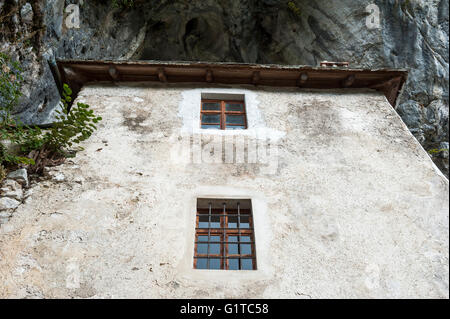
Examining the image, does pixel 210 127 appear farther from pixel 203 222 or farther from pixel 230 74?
pixel 203 222

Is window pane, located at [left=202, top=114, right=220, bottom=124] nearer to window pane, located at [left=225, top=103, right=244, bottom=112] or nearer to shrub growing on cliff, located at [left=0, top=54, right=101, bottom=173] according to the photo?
window pane, located at [left=225, top=103, right=244, bottom=112]

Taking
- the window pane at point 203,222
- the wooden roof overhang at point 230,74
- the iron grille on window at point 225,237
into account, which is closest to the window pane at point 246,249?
the iron grille on window at point 225,237

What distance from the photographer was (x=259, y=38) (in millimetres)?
14836

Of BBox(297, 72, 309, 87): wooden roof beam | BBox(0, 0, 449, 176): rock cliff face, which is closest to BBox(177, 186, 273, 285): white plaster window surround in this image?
BBox(297, 72, 309, 87): wooden roof beam

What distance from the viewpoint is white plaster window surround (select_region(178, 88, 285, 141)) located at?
267 inches

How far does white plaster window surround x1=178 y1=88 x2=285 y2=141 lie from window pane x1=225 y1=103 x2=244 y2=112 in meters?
0.15

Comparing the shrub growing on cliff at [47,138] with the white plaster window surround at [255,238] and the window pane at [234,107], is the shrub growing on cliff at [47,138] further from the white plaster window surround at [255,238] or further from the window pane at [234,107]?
the window pane at [234,107]

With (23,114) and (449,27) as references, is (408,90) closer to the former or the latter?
(449,27)

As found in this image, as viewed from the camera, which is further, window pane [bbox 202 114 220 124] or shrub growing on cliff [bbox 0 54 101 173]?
window pane [bbox 202 114 220 124]

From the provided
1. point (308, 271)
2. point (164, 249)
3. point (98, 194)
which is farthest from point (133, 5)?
point (308, 271)

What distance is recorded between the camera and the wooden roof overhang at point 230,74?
7.83m

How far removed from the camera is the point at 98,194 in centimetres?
554

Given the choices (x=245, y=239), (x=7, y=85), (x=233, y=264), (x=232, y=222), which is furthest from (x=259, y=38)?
(x=233, y=264)

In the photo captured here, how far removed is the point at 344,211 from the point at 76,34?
343 inches
